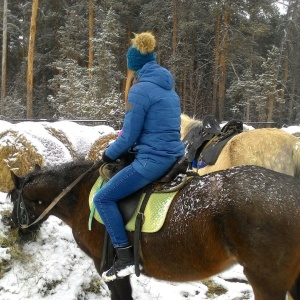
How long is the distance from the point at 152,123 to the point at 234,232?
1047mm

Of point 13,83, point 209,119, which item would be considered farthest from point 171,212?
point 13,83

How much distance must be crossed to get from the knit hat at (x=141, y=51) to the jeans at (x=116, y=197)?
34.0 inches

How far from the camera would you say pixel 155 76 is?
9.71 feet

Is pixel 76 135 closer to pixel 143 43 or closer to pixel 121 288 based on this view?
pixel 121 288

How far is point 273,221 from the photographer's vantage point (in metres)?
2.56

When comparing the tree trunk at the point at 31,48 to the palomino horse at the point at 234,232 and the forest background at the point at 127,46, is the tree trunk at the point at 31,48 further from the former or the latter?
the palomino horse at the point at 234,232

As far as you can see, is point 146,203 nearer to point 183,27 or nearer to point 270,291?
point 270,291

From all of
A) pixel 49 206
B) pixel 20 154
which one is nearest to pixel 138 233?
pixel 49 206

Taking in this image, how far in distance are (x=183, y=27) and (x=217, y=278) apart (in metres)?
19.9

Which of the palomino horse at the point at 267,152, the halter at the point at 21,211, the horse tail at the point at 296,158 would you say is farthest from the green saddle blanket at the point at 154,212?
the horse tail at the point at 296,158

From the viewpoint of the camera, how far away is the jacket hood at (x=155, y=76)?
296 centimetres

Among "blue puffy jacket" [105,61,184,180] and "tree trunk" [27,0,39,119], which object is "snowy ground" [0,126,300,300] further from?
"tree trunk" [27,0,39,119]

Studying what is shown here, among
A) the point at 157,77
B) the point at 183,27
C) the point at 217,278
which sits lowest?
the point at 217,278

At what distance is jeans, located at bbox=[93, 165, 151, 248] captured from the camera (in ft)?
9.96
